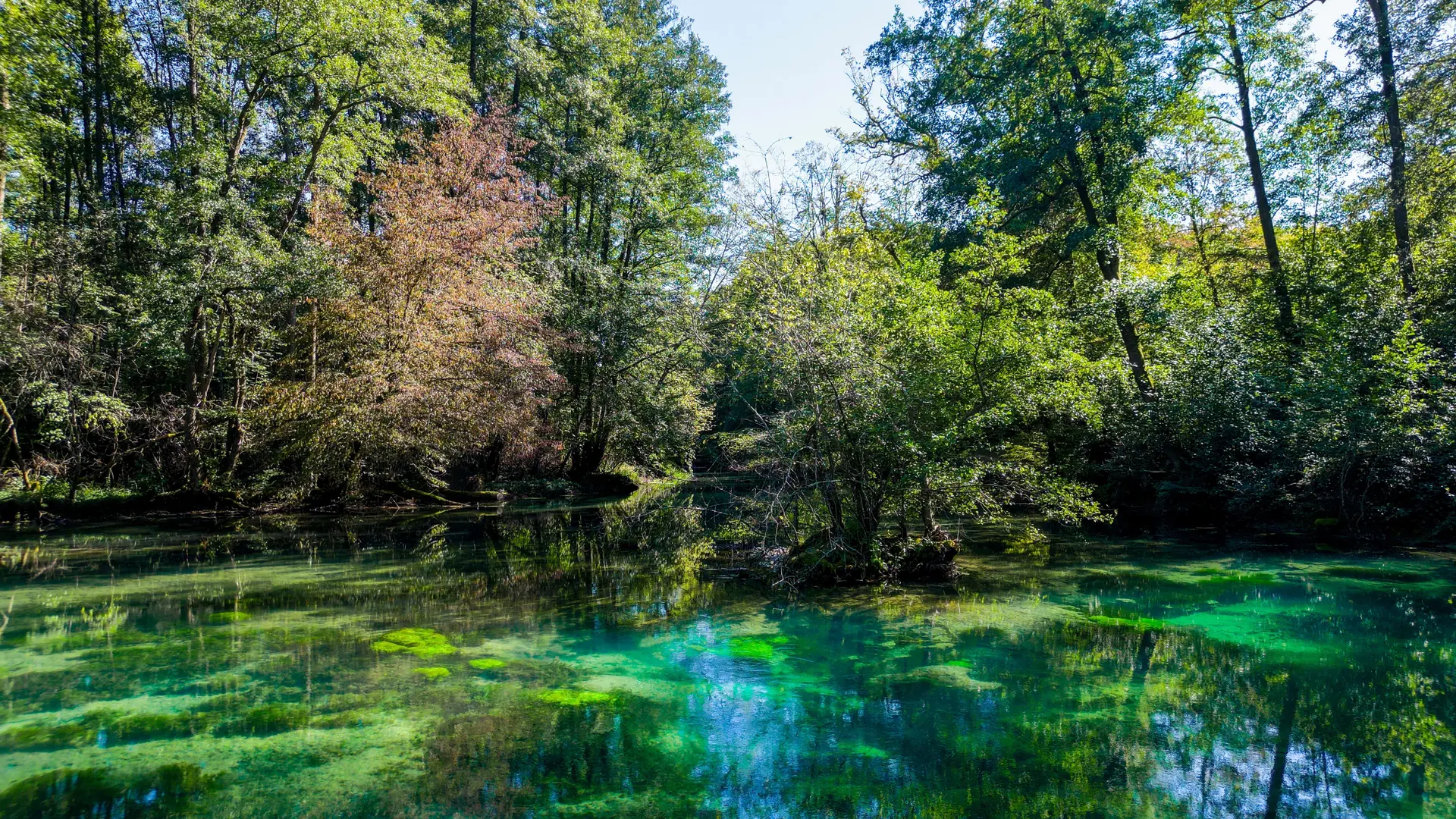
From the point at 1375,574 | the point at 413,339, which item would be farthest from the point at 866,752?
the point at 413,339

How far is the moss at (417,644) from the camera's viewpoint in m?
6.03

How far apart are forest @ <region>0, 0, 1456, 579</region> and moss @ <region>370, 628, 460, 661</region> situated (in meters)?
4.11

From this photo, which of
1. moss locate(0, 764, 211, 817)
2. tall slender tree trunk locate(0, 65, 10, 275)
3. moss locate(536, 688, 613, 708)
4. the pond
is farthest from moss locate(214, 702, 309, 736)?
tall slender tree trunk locate(0, 65, 10, 275)

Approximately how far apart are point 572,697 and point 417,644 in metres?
2.09

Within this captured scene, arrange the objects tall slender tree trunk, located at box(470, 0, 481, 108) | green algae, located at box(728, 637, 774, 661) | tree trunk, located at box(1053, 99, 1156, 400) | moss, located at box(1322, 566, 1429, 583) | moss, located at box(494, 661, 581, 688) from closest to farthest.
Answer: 1. moss, located at box(494, 661, 581, 688)
2. green algae, located at box(728, 637, 774, 661)
3. moss, located at box(1322, 566, 1429, 583)
4. tree trunk, located at box(1053, 99, 1156, 400)
5. tall slender tree trunk, located at box(470, 0, 481, 108)

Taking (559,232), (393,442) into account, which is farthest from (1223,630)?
(559,232)

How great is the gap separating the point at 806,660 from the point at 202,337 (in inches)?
581

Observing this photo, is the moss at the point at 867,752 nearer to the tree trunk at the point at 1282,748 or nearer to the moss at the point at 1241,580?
the tree trunk at the point at 1282,748

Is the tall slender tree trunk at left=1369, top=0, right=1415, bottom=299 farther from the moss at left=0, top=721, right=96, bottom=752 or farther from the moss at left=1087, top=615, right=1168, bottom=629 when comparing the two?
the moss at left=0, top=721, right=96, bottom=752

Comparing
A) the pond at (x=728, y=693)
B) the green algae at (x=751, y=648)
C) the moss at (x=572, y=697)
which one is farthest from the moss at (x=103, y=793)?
the green algae at (x=751, y=648)

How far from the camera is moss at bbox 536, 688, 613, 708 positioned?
4910mm

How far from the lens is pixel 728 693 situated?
16.9 feet

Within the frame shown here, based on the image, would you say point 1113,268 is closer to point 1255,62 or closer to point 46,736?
point 1255,62

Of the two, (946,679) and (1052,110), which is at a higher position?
(1052,110)
